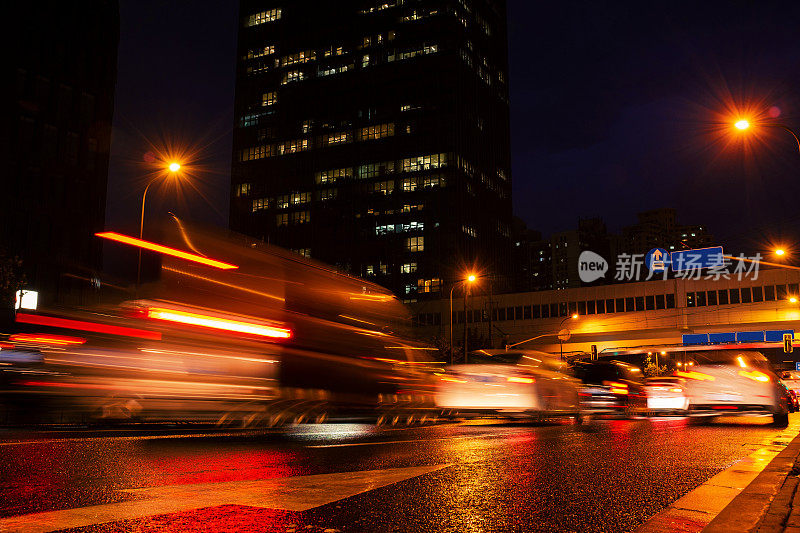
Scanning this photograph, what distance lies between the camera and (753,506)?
17.1 ft

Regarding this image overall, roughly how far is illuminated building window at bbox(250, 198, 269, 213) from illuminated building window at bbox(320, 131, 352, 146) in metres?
14.6

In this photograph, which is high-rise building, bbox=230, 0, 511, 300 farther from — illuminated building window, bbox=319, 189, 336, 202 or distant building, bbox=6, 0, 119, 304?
distant building, bbox=6, 0, 119, 304

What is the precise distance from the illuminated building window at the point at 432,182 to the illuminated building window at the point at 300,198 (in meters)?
21.3

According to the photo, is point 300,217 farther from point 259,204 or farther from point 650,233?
point 650,233

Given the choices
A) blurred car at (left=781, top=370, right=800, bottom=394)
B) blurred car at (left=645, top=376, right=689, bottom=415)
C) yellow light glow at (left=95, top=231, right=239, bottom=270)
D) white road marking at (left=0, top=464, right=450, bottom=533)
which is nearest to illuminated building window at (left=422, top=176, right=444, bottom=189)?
blurred car at (left=781, top=370, right=800, bottom=394)

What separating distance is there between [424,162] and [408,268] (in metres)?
17.2

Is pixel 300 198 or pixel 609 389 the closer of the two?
pixel 609 389

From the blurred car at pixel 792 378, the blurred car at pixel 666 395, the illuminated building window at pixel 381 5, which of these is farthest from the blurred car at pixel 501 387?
the illuminated building window at pixel 381 5

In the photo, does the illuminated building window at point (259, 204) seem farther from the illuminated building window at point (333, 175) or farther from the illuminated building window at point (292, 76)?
the illuminated building window at point (292, 76)

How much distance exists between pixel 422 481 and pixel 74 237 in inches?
2119

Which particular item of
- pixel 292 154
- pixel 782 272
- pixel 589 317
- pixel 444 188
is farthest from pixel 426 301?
pixel 782 272

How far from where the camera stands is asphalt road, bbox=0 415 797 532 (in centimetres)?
450

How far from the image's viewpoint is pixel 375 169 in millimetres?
110688

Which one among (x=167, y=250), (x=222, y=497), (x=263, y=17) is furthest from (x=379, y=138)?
(x=222, y=497)
